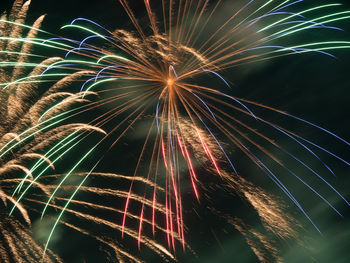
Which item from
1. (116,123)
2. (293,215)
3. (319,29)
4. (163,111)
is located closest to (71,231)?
(116,123)

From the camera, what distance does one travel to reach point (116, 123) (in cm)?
441

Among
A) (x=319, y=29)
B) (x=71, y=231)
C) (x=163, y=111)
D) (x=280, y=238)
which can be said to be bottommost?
(x=71, y=231)

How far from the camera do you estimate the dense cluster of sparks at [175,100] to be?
396cm

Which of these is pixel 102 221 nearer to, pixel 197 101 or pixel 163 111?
pixel 163 111

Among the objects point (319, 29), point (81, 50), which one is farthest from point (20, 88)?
point (319, 29)

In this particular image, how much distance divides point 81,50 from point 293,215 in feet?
11.7

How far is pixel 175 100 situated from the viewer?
4172 millimetres

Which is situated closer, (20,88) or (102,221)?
(102,221)

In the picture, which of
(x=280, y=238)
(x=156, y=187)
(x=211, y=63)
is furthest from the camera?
(x=211, y=63)

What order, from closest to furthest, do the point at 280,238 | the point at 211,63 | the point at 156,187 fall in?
the point at 280,238
the point at 156,187
the point at 211,63

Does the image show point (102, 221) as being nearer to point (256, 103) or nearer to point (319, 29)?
point (256, 103)

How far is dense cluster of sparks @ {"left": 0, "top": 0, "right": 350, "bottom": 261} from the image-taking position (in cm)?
396

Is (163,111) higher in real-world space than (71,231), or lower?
higher

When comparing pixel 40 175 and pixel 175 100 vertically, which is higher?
pixel 175 100
